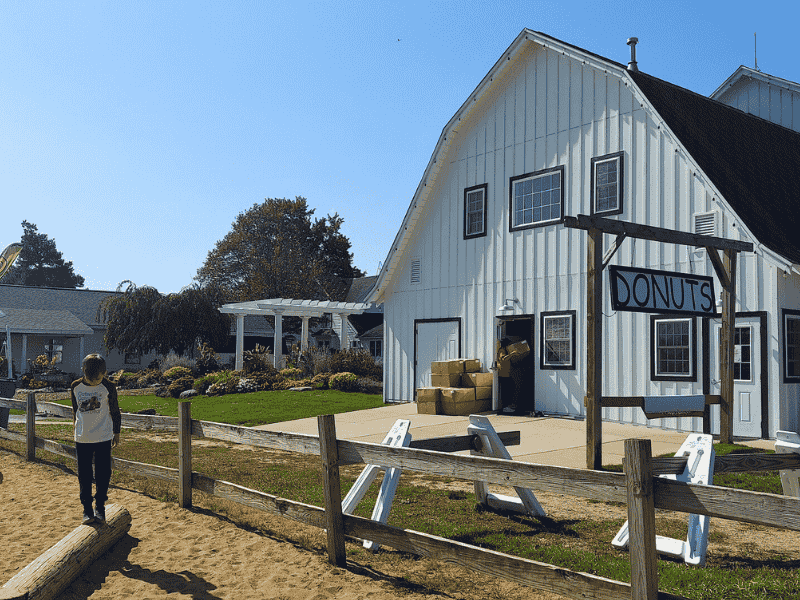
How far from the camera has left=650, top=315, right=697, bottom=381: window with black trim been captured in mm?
13414

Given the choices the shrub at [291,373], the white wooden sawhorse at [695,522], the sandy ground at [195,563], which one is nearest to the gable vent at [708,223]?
the white wooden sawhorse at [695,522]

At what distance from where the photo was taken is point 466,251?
17.9m

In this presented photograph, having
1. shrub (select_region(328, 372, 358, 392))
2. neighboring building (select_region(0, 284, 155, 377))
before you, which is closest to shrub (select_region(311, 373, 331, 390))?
shrub (select_region(328, 372, 358, 392))

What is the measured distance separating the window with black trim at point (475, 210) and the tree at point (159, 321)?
851 inches

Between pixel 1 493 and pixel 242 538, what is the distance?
3.97 m

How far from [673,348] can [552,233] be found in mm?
3712

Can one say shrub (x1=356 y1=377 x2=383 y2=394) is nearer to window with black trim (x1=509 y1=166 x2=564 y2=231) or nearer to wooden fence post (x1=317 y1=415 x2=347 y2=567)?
window with black trim (x1=509 y1=166 x2=564 y2=231)

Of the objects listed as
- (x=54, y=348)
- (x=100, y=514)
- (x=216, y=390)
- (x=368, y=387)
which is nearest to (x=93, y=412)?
(x=100, y=514)

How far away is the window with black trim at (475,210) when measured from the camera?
17.5 meters

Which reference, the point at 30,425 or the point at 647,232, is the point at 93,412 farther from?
the point at 647,232

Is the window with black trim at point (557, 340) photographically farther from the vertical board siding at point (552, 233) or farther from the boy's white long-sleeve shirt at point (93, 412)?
the boy's white long-sleeve shirt at point (93, 412)

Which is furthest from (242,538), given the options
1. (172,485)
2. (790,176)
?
(790,176)

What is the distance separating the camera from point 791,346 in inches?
501

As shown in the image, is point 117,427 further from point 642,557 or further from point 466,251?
point 466,251
